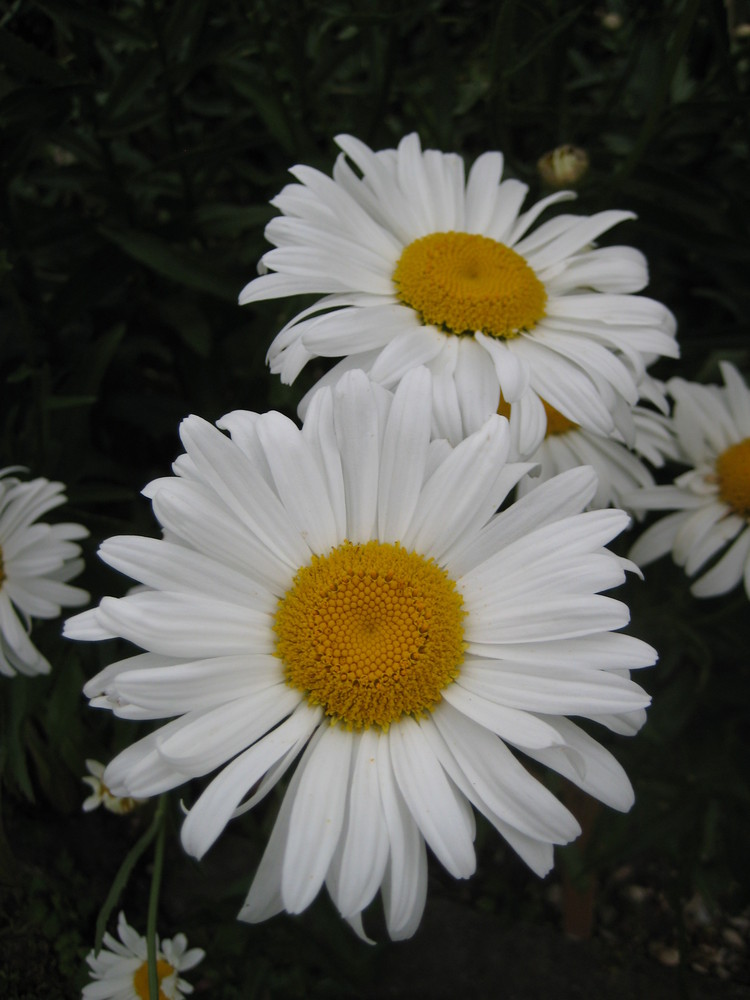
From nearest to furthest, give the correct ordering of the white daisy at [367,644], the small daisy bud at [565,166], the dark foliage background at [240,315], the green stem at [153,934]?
the white daisy at [367,644], the green stem at [153,934], the dark foliage background at [240,315], the small daisy bud at [565,166]

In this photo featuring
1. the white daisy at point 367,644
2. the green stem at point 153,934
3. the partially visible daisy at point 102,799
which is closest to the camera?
the white daisy at point 367,644

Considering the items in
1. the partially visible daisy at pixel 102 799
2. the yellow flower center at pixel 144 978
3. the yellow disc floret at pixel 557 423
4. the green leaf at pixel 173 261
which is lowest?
the yellow flower center at pixel 144 978

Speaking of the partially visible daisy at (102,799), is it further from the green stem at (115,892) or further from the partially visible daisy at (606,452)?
the partially visible daisy at (606,452)

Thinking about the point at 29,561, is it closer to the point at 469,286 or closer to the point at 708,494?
the point at 469,286

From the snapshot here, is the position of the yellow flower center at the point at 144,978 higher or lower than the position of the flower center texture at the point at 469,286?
lower

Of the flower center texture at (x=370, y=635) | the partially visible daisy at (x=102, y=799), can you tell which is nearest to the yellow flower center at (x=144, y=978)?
the partially visible daisy at (x=102, y=799)

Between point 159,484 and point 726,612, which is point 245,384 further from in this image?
point 726,612

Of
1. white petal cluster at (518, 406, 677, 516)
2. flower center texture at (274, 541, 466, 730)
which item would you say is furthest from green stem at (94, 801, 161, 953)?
white petal cluster at (518, 406, 677, 516)

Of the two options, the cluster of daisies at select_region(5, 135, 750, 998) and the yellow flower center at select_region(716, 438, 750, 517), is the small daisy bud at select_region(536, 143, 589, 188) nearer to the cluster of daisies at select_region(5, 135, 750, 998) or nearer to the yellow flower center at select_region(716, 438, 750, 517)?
the cluster of daisies at select_region(5, 135, 750, 998)

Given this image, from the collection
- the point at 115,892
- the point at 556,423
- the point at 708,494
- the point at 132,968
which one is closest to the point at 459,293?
the point at 556,423
